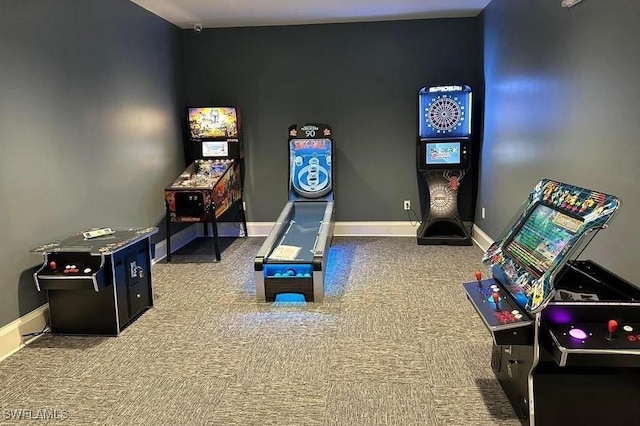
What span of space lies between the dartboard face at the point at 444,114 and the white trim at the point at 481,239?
1289 mm

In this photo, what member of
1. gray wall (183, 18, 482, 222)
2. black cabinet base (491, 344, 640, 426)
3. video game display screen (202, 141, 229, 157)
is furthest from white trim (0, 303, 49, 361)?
gray wall (183, 18, 482, 222)

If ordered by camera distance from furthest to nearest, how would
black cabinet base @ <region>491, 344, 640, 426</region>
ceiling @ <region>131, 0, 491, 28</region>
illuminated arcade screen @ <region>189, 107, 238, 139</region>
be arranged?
illuminated arcade screen @ <region>189, 107, 238, 139</region>, ceiling @ <region>131, 0, 491, 28</region>, black cabinet base @ <region>491, 344, 640, 426</region>

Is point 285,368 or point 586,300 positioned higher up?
point 586,300

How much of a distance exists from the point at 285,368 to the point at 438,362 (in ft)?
3.14

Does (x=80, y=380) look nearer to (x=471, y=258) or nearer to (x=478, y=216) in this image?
(x=471, y=258)

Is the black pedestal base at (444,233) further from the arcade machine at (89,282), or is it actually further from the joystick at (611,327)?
the joystick at (611,327)

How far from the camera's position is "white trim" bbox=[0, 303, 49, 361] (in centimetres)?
309

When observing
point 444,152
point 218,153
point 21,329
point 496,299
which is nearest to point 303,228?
point 218,153

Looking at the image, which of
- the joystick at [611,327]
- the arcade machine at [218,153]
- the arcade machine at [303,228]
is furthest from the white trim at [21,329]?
the joystick at [611,327]

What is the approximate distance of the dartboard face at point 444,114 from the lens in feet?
17.9

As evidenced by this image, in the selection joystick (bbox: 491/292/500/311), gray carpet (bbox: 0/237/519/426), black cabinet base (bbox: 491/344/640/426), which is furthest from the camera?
gray carpet (bbox: 0/237/519/426)

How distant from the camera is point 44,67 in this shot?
11.5 ft

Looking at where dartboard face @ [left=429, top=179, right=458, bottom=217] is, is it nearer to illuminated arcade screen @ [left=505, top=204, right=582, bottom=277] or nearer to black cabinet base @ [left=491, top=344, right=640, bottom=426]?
illuminated arcade screen @ [left=505, top=204, right=582, bottom=277]

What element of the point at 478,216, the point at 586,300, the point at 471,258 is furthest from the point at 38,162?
the point at 478,216
